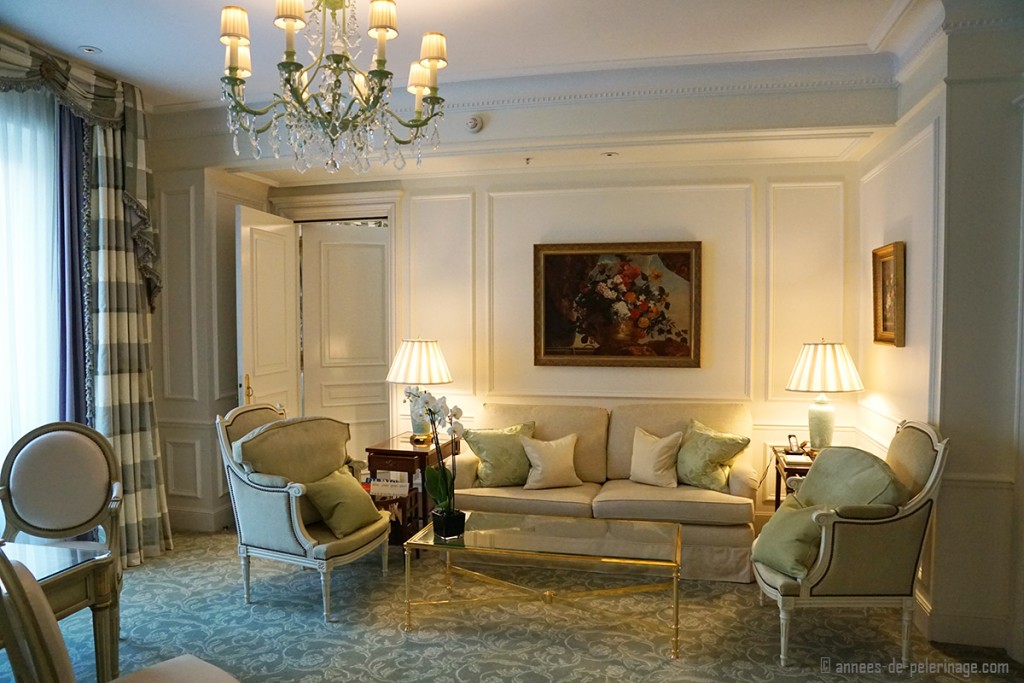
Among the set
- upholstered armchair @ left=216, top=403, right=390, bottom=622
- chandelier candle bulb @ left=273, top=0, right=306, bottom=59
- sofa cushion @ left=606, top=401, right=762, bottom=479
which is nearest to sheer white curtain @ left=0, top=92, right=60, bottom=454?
upholstered armchair @ left=216, top=403, right=390, bottom=622

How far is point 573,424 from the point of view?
182 inches

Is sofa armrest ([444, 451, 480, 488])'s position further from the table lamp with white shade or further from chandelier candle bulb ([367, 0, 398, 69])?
chandelier candle bulb ([367, 0, 398, 69])

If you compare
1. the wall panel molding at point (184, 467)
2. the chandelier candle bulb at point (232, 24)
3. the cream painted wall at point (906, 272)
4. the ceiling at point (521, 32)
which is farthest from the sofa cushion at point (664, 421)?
the chandelier candle bulb at point (232, 24)

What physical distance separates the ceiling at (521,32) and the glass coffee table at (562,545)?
98.4 inches

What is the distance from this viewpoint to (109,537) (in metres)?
2.85

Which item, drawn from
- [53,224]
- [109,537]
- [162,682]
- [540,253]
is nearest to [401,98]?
[540,253]

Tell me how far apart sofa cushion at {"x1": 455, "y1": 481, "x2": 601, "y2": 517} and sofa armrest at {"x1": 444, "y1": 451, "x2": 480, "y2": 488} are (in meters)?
0.05

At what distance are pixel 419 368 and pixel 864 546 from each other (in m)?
2.78

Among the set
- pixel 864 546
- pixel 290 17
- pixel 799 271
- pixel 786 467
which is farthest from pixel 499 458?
pixel 290 17

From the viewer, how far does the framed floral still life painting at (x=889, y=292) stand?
3.63 meters

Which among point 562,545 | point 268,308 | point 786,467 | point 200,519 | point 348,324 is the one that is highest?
point 268,308

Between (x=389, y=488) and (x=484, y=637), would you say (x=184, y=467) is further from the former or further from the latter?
(x=484, y=637)

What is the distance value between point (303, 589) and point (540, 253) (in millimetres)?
2653

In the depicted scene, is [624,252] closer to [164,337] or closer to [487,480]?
[487,480]
